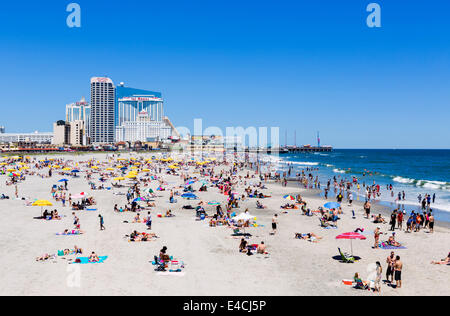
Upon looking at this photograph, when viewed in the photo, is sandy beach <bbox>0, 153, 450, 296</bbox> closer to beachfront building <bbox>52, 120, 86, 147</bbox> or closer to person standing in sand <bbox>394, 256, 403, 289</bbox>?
person standing in sand <bbox>394, 256, 403, 289</bbox>

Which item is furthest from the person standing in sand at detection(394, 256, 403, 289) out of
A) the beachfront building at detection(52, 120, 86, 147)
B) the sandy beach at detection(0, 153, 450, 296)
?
the beachfront building at detection(52, 120, 86, 147)

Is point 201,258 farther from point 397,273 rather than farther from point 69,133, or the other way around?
point 69,133

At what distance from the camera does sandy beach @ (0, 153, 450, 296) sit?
1186cm

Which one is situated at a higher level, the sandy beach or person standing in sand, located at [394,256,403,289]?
person standing in sand, located at [394,256,403,289]

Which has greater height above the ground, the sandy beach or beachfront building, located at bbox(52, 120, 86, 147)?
beachfront building, located at bbox(52, 120, 86, 147)

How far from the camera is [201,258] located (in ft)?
49.7

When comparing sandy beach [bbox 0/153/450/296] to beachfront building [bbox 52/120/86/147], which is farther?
beachfront building [bbox 52/120/86/147]

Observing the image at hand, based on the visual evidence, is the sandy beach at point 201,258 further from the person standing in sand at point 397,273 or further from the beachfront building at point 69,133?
the beachfront building at point 69,133

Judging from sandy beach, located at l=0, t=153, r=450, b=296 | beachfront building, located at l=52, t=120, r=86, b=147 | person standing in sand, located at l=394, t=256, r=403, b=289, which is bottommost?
sandy beach, located at l=0, t=153, r=450, b=296
